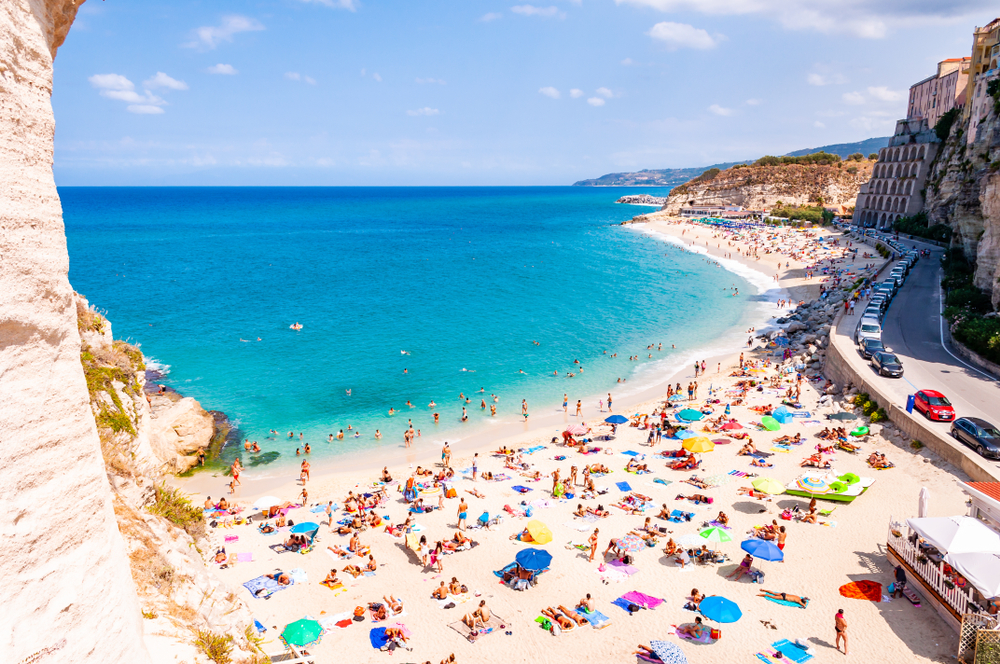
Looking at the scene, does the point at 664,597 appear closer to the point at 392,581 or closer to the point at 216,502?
the point at 392,581

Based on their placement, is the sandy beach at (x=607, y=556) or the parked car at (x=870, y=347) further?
the parked car at (x=870, y=347)

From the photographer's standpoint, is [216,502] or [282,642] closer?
[282,642]

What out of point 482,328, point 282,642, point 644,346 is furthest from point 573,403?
point 282,642

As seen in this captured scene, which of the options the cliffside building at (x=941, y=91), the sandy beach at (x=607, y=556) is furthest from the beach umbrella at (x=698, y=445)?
the cliffside building at (x=941, y=91)

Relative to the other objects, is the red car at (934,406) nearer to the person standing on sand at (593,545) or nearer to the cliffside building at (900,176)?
the person standing on sand at (593,545)

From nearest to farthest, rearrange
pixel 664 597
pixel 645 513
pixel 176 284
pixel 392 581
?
pixel 664 597, pixel 392 581, pixel 645 513, pixel 176 284

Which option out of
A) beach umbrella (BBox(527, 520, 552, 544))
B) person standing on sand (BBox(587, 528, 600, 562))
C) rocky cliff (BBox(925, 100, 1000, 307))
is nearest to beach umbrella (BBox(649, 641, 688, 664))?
person standing on sand (BBox(587, 528, 600, 562))
